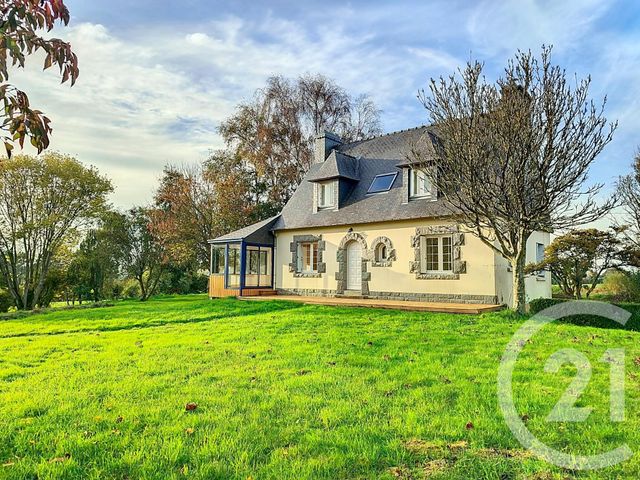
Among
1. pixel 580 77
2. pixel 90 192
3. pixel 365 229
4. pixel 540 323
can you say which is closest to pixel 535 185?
pixel 580 77

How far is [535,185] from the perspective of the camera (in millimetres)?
10570

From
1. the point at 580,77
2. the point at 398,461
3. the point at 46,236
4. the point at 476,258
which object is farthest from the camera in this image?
the point at 46,236

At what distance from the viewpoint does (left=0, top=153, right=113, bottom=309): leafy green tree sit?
2027cm

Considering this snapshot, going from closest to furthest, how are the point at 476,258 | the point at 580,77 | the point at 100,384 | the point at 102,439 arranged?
the point at 102,439 < the point at 100,384 < the point at 580,77 < the point at 476,258

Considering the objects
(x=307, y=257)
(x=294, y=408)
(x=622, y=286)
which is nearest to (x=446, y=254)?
(x=307, y=257)

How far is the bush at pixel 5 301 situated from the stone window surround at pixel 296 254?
46.3 ft

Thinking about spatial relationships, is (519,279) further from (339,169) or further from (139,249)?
(139,249)

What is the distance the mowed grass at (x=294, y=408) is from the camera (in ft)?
9.74

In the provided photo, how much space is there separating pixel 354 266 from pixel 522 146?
809 cm

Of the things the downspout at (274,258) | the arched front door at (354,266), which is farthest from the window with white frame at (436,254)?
the downspout at (274,258)

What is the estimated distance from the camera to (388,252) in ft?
50.4

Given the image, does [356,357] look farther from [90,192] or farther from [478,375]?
[90,192]

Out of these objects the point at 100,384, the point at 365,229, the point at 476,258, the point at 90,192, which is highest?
the point at 90,192

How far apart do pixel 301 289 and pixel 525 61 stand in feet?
38.5
